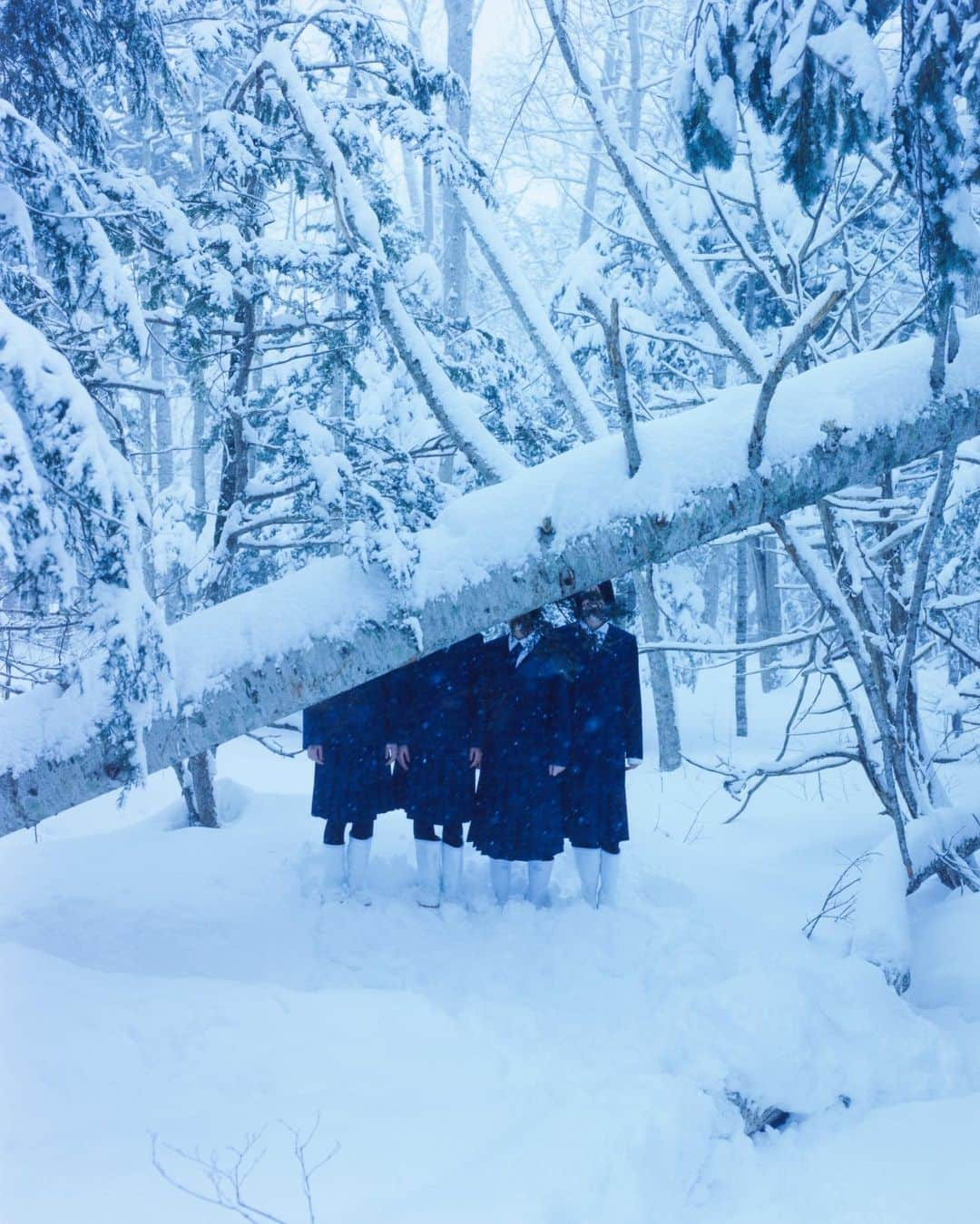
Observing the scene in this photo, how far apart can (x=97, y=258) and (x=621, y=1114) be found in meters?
3.86

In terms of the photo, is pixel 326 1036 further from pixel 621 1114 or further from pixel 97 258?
pixel 97 258

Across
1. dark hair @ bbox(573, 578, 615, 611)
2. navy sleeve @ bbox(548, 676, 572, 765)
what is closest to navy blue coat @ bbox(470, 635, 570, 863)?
navy sleeve @ bbox(548, 676, 572, 765)

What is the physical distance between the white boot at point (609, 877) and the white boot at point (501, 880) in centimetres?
56

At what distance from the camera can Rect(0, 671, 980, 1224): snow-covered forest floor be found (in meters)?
2.60

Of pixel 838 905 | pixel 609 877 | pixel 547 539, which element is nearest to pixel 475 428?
pixel 547 539

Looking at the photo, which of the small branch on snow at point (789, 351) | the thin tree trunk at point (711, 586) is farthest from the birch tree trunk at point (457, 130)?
the thin tree trunk at point (711, 586)

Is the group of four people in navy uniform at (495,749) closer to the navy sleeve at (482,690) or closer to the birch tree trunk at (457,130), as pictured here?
the navy sleeve at (482,690)

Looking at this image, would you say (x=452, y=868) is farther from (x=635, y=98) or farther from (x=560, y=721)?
(x=635, y=98)

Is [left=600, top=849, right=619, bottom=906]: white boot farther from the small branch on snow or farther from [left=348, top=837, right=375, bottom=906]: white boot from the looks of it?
the small branch on snow

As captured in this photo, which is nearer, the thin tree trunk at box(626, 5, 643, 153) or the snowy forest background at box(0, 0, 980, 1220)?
the snowy forest background at box(0, 0, 980, 1220)

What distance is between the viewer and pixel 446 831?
5203 mm

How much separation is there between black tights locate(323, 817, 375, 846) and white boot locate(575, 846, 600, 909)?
1250mm

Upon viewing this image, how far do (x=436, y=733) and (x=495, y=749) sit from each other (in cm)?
36

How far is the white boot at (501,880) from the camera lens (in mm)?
5215
